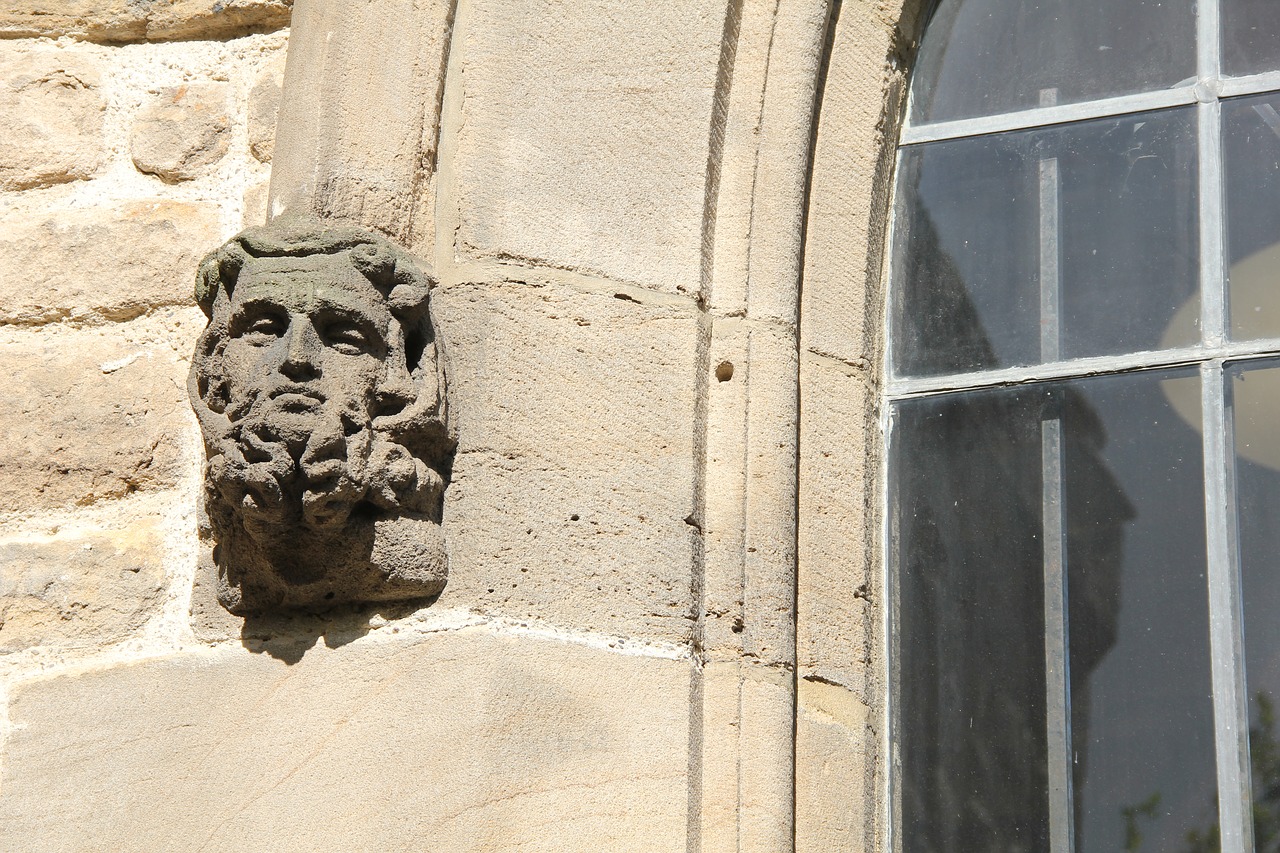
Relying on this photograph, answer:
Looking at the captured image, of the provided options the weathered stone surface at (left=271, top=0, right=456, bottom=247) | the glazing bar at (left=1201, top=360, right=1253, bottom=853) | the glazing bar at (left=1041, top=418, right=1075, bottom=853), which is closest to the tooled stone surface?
the weathered stone surface at (left=271, top=0, right=456, bottom=247)

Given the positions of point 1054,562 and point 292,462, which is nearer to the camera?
point 292,462

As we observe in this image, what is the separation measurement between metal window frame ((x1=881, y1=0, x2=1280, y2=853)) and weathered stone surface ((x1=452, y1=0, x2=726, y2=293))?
36 cm

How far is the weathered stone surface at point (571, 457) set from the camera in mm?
2201

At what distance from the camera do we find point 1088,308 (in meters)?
2.49

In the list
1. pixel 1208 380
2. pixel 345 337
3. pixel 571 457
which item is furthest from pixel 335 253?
pixel 1208 380

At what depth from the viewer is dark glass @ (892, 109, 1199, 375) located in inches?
97.4

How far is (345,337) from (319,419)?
13 centimetres

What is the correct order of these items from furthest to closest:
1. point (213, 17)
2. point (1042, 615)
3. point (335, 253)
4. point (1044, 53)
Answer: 1. point (213, 17)
2. point (1044, 53)
3. point (1042, 615)
4. point (335, 253)

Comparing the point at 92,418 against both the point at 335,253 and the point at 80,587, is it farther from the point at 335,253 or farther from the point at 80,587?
the point at 335,253

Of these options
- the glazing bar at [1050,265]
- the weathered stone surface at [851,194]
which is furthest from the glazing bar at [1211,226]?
the weathered stone surface at [851,194]

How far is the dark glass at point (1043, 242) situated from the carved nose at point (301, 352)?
2.74 ft

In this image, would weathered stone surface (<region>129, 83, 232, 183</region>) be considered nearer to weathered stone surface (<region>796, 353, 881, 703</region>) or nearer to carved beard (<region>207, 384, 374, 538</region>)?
carved beard (<region>207, 384, 374, 538</region>)

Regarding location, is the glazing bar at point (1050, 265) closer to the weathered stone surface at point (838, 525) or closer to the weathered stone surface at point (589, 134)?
the weathered stone surface at point (838, 525)

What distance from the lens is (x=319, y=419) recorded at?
2117 mm
